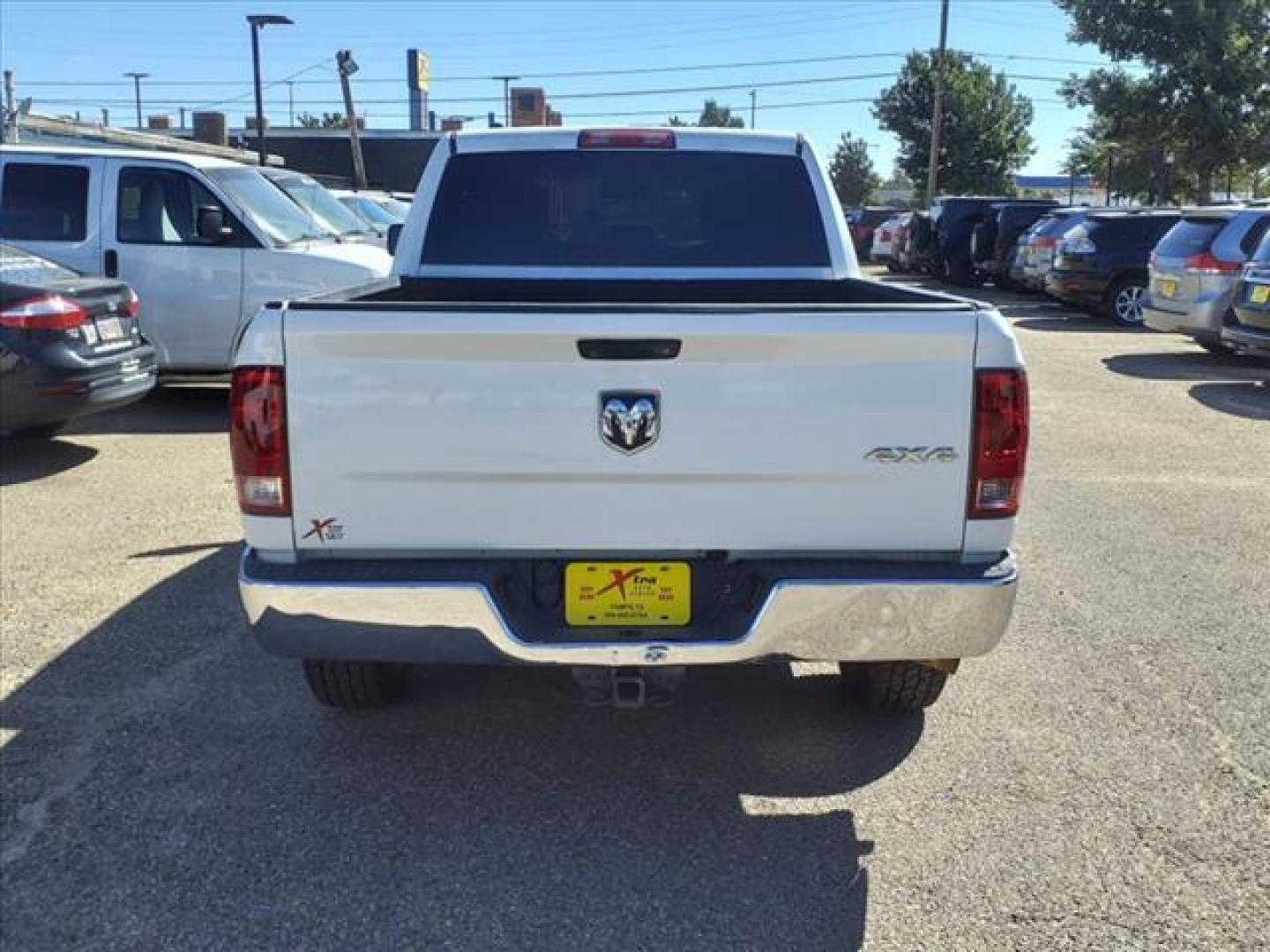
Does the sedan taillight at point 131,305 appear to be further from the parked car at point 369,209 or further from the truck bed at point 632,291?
the parked car at point 369,209

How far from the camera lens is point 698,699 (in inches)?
167

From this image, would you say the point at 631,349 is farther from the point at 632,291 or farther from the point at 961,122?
the point at 961,122

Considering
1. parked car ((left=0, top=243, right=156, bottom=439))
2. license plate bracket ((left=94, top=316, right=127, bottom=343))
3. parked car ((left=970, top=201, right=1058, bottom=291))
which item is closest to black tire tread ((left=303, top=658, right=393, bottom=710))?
parked car ((left=0, top=243, right=156, bottom=439))

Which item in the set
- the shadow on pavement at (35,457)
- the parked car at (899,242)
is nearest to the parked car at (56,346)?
the shadow on pavement at (35,457)

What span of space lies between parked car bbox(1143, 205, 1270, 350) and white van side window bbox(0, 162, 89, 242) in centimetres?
1082

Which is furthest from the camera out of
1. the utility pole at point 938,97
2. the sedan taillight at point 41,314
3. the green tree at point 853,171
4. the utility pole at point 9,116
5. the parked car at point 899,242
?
the green tree at point 853,171

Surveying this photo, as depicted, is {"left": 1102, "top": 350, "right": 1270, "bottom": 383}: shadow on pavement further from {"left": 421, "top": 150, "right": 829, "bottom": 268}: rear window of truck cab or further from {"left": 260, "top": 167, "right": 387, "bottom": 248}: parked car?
{"left": 421, "top": 150, "right": 829, "bottom": 268}: rear window of truck cab

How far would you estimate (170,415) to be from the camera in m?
9.85

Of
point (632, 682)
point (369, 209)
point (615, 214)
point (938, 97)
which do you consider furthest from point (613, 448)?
point (938, 97)

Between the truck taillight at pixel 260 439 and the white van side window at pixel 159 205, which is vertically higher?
the white van side window at pixel 159 205

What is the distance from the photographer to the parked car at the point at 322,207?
10820mm

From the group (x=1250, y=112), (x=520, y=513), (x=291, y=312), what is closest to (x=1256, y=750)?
(x=520, y=513)

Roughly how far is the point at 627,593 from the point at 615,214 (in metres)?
2.18

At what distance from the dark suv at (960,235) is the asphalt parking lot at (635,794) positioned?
20310mm
